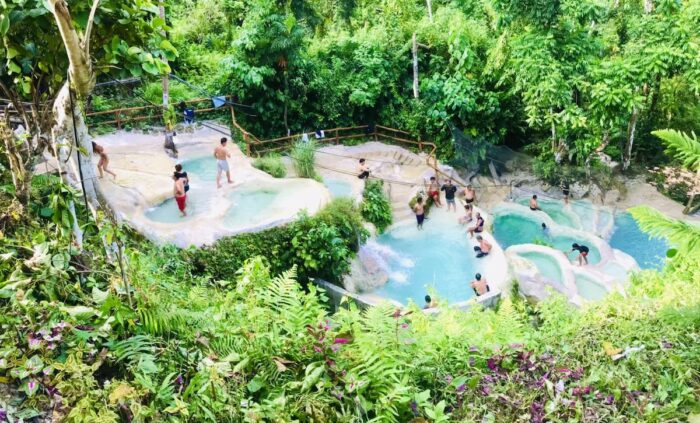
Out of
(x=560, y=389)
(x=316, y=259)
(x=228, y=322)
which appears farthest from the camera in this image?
(x=316, y=259)

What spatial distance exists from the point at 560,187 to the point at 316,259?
25.3 ft

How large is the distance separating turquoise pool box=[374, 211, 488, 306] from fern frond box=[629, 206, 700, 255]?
6.59 metres

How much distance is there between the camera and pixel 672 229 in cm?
296

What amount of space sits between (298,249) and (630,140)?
32.7 feet

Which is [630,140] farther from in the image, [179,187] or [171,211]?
[171,211]

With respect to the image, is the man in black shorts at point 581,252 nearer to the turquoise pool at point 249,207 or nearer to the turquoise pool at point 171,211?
the turquoise pool at point 249,207

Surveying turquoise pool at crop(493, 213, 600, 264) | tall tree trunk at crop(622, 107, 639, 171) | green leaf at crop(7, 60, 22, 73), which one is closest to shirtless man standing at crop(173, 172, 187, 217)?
green leaf at crop(7, 60, 22, 73)

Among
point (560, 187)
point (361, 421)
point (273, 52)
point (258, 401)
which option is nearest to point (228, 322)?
point (258, 401)

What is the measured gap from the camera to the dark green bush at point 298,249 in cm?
850

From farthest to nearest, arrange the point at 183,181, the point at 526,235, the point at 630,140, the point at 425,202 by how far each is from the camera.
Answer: the point at 630,140 → the point at 526,235 → the point at 425,202 → the point at 183,181

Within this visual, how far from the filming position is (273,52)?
13797 mm

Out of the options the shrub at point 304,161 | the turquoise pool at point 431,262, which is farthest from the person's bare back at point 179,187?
the turquoise pool at point 431,262

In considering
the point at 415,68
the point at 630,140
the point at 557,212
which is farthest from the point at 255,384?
the point at 630,140

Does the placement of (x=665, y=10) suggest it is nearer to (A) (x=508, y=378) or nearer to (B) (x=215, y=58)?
(B) (x=215, y=58)
